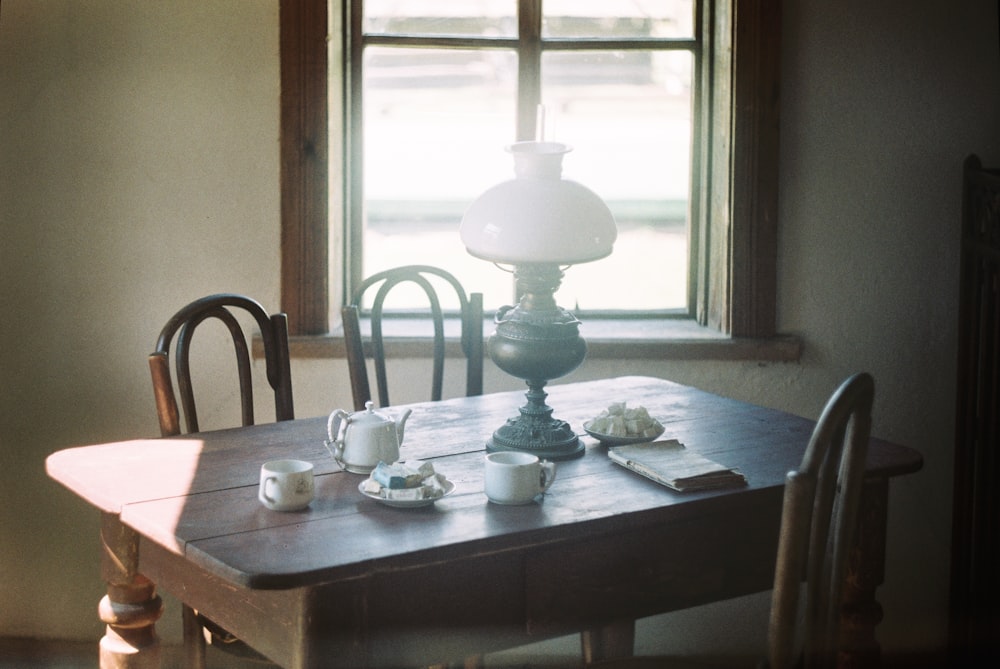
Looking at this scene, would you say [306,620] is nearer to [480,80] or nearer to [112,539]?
[112,539]

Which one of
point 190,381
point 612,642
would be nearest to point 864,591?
point 612,642

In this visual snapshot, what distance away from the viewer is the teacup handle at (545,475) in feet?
6.17

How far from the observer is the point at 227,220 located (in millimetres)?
3041

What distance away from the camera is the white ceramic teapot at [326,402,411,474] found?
79.3 inches

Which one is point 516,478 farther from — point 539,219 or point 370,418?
point 539,219

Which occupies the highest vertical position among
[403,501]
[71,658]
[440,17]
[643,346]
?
[440,17]

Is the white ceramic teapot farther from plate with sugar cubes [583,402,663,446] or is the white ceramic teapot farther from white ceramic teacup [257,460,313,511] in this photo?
plate with sugar cubes [583,402,663,446]

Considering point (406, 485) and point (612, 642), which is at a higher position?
point (406, 485)

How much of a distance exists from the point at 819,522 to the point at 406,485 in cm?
65

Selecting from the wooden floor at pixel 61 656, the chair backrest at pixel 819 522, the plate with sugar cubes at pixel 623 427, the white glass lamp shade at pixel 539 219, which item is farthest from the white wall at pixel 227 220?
the chair backrest at pixel 819 522

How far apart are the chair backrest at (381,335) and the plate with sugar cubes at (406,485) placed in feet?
2.68

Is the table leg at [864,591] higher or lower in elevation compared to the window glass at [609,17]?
lower

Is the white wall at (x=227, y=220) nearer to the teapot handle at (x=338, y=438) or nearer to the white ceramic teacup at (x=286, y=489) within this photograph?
the teapot handle at (x=338, y=438)

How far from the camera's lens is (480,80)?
3.23 metres
